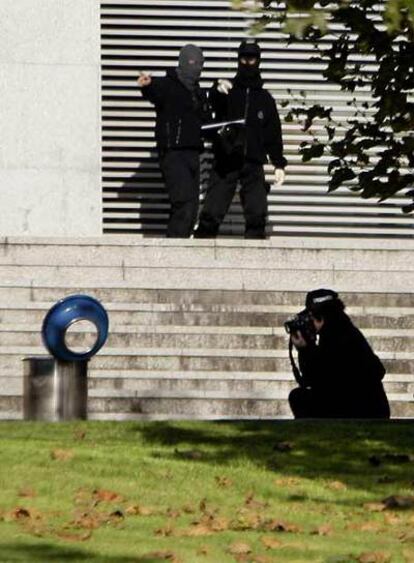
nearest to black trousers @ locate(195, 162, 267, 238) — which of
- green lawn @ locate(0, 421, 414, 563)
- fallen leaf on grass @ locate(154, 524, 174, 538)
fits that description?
green lawn @ locate(0, 421, 414, 563)

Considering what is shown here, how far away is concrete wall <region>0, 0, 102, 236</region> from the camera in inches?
862

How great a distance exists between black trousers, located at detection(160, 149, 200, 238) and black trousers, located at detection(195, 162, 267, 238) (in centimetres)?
14

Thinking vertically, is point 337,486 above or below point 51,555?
above

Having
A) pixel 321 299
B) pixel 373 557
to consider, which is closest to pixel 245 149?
pixel 321 299

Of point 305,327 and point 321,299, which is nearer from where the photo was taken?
point 321,299

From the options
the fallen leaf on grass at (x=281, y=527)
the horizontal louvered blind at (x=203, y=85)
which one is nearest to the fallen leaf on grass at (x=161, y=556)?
the fallen leaf on grass at (x=281, y=527)

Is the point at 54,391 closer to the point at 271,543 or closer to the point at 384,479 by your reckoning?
the point at 384,479

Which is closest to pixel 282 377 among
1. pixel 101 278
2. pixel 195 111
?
pixel 101 278

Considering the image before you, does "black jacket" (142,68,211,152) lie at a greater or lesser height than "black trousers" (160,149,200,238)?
greater

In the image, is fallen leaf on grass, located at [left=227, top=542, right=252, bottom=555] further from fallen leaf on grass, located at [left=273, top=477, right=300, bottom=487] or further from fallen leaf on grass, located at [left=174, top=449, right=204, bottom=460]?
fallen leaf on grass, located at [left=174, top=449, right=204, bottom=460]

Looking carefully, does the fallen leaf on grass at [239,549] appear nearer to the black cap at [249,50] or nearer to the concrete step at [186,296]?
the concrete step at [186,296]

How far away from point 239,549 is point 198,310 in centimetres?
957

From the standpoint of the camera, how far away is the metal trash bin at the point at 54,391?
50.2ft

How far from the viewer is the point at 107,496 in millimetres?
11500
